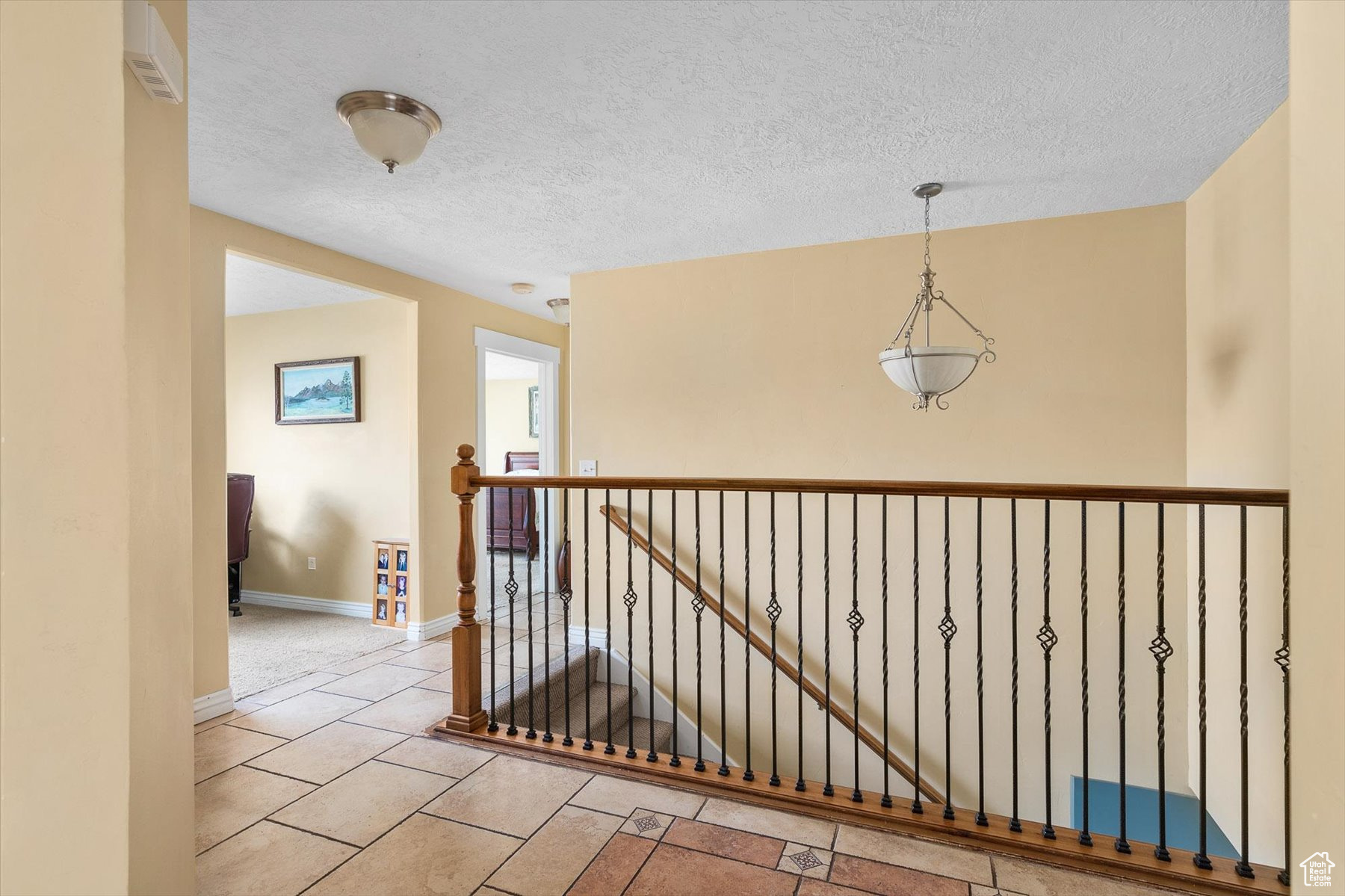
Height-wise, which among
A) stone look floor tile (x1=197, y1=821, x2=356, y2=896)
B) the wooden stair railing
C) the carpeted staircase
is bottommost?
the carpeted staircase

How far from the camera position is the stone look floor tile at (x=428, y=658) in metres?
3.55

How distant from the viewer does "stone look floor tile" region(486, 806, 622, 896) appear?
1.74 meters

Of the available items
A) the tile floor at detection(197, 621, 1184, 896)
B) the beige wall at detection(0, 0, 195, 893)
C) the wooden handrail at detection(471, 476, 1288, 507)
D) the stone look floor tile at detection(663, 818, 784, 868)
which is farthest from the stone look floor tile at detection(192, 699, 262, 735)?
the beige wall at detection(0, 0, 195, 893)

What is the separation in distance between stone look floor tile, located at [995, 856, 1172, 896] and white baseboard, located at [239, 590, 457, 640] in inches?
133

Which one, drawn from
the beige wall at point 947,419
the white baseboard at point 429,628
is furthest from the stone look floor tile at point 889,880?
the white baseboard at point 429,628

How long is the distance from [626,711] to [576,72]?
3038 mm

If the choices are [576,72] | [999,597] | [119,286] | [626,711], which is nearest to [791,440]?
[999,597]

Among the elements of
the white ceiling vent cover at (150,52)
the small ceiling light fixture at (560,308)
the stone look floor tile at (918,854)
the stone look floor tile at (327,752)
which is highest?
the small ceiling light fixture at (560,308)

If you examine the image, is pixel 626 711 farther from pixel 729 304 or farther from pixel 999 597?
pixel 729 304

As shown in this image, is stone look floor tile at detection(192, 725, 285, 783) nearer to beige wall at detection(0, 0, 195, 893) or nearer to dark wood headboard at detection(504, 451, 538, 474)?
beige wall at detection(0, 0, 195, 893)

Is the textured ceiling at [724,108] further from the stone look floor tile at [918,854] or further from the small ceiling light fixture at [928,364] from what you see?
the stone look floor tile at [918,854]

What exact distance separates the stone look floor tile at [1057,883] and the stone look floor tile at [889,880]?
5.2 inches

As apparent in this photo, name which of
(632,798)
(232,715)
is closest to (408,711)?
(232,715)

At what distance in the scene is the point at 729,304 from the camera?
12.2 feet
